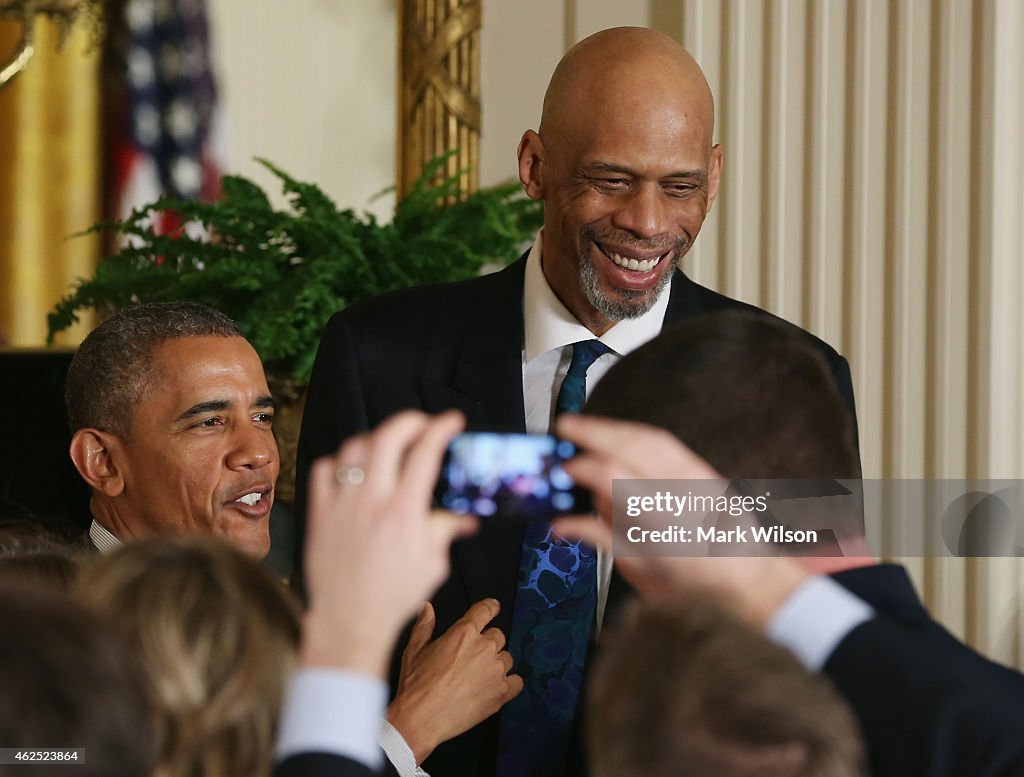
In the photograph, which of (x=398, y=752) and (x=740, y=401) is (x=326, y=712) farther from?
(x=398, y=752)

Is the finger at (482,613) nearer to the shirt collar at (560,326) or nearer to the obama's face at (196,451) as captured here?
the shirt collar at (560,326)

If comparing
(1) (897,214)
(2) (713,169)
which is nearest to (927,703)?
(2) (713,169)

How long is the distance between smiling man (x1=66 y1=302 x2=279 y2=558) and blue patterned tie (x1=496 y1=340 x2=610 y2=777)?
0.55 m

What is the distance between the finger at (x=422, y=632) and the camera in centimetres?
183

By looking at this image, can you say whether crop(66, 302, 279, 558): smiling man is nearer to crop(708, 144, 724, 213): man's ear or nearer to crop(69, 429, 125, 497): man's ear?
crop(69, 429, 125, 497): man's ear

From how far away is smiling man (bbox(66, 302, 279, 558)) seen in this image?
85.4 inches

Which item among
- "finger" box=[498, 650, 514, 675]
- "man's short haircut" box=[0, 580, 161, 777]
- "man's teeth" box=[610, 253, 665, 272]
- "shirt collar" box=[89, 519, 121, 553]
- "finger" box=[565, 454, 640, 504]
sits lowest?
"finger" box=[498, 650, 514, 675]

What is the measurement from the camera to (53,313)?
11.5 feet

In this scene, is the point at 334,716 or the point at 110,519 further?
the point at 110,519

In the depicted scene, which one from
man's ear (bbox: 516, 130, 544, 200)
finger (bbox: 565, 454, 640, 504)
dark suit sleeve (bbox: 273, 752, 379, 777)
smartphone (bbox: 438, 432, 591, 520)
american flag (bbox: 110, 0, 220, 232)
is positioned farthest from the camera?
american flag (bbox: 110, 0, 220, 232)

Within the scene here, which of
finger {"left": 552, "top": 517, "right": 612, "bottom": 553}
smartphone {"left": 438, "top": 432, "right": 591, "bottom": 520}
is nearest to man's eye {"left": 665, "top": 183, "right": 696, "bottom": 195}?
smartphone {"left": 438, "top": 432, "right": 591, "bottom": 520}

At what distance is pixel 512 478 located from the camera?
51.5 inches

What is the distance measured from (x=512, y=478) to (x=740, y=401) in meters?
0.27

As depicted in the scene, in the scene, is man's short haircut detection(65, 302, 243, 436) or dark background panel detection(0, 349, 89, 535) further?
dark background panel detection(0, 349, 89, 535)
